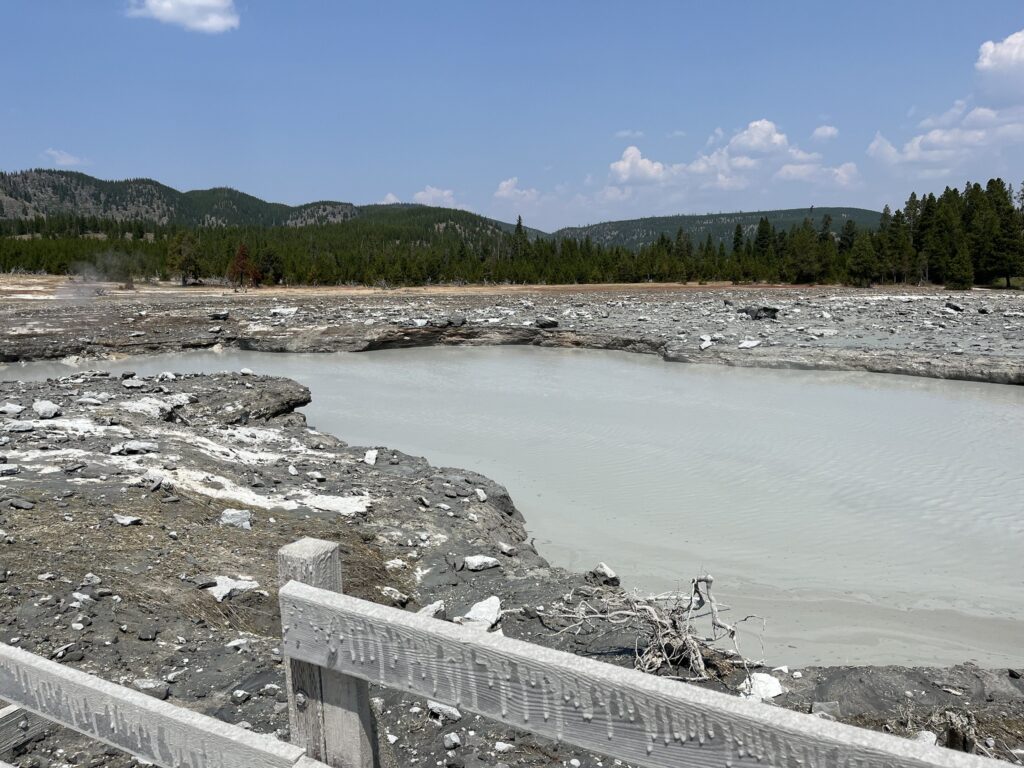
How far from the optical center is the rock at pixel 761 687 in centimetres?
410

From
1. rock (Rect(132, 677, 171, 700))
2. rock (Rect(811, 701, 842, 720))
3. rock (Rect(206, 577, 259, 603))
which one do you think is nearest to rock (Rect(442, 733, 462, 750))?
rock (Rect(132, 677, 171, 700))

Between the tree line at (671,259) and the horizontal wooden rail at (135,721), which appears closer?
the horizontal wooden rail at (135,721)

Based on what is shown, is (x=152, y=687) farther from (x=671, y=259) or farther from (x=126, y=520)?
(x=671, y=259)

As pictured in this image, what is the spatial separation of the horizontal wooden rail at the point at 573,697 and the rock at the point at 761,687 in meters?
2.82

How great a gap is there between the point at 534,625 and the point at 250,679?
1.98 m

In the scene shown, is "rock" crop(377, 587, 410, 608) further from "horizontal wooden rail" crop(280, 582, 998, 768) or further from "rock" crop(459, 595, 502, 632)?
"horizontal wooden rail" crop(280, 582, 998, 768)

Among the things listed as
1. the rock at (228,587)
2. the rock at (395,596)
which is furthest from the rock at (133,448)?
the rock at (395,596)

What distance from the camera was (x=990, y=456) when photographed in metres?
11.4

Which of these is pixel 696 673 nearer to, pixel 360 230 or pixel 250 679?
pixel 250 679

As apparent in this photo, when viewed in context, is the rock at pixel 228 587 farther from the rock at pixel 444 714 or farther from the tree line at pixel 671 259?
the tree line at pixel 671 259

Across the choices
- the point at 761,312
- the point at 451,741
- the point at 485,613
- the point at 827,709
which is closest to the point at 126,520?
the point at 485,613

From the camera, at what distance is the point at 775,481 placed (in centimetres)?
1005

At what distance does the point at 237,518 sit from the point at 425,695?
5.02 m

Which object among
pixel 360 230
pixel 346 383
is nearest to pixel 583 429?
pixel 346 383
